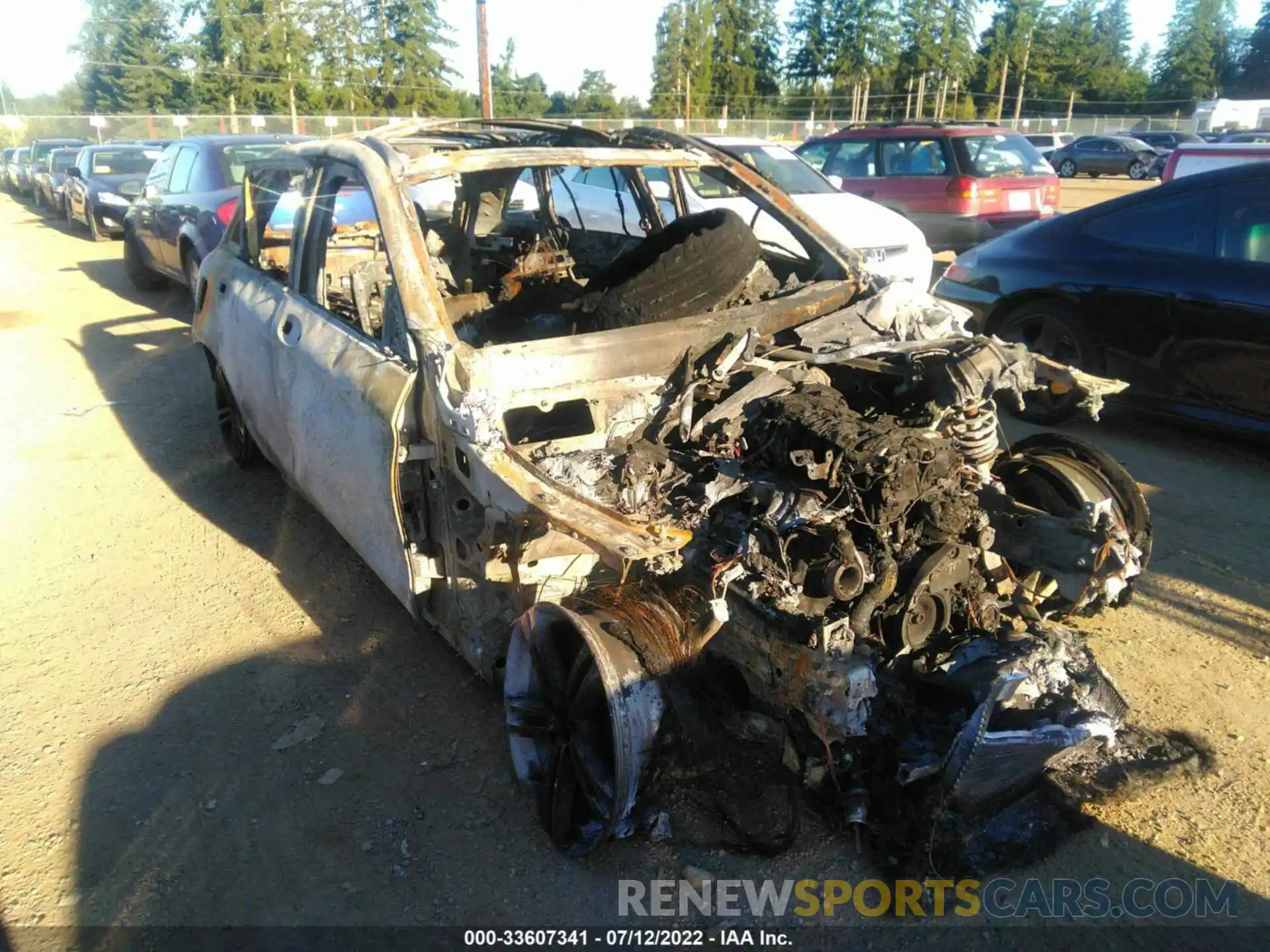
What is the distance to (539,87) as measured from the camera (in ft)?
224

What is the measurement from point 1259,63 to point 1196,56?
5.14 m

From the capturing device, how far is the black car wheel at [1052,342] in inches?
223

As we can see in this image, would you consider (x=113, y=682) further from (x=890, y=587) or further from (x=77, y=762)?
(x=890, y=587)

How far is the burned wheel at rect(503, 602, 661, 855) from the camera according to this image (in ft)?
8.13

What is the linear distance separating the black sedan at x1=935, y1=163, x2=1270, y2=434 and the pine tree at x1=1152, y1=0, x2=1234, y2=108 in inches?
2717

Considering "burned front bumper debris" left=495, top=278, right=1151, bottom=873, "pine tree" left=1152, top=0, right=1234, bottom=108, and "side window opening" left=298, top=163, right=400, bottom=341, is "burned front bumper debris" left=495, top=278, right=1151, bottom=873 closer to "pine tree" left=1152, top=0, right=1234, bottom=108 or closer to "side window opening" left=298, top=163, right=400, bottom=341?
"side window opening" left=298, top=163, right=400, bottom=341

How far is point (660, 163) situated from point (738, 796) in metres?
2.65

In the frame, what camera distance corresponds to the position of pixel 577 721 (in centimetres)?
272

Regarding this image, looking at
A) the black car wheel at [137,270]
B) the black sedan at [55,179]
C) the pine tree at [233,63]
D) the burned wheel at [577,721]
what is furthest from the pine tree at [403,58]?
the burned wheel at [577,721]

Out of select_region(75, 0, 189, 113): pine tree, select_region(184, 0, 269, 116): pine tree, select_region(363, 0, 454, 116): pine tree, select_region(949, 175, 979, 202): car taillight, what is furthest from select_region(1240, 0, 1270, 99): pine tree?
select_region(75, 0, 189, 113): pine tree

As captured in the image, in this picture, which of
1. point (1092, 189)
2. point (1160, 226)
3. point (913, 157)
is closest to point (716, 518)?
point (1160, 226)

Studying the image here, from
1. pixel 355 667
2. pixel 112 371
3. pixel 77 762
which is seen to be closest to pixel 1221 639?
Result: pixel 355 667

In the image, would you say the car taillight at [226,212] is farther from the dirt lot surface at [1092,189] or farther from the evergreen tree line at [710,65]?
the evergreen tree line at [710,65]

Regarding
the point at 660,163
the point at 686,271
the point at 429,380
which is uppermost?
the point at 660,163
